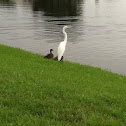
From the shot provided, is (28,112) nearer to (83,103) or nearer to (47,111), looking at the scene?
(47,111)

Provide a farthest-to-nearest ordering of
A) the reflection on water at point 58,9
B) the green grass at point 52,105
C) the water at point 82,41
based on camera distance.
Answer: the reflection on water at point 58,9
the water at point 82,41
the green grass at point 52,105

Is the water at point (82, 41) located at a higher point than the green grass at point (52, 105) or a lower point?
lower

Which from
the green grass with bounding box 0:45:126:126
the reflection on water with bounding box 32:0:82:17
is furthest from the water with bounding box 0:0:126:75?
the reflection on water with bounding box 32:0:82:17

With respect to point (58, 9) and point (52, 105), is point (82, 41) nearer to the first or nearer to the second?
point (52, 105)

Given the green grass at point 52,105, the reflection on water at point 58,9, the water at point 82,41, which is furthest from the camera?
the reflection on water at point 58,9

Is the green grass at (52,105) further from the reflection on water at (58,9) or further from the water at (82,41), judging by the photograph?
the reflection on water at (58,9)

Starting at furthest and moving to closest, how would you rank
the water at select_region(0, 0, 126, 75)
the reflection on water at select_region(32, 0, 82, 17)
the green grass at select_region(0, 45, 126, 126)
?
1. the reflection on water at select_region(32, 0, 82, 17)
2. the water at select_region(0, 0, 126, 75)
3. the green grass at select_region(0, 45, 126, 126)

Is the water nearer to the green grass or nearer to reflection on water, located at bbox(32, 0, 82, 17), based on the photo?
the green grass

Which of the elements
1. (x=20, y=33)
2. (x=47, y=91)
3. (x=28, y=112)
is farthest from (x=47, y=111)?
(x=20, y=33)

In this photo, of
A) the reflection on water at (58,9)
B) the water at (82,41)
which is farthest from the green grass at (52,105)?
the reflection on water at (58,9)

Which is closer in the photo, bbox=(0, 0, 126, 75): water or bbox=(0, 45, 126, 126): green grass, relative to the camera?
bbox=(0, 45, 126, 126): green grass

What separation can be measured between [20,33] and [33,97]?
34.2 metres

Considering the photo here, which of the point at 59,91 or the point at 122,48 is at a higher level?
the point at 59,91

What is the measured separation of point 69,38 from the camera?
3784 centimetres
